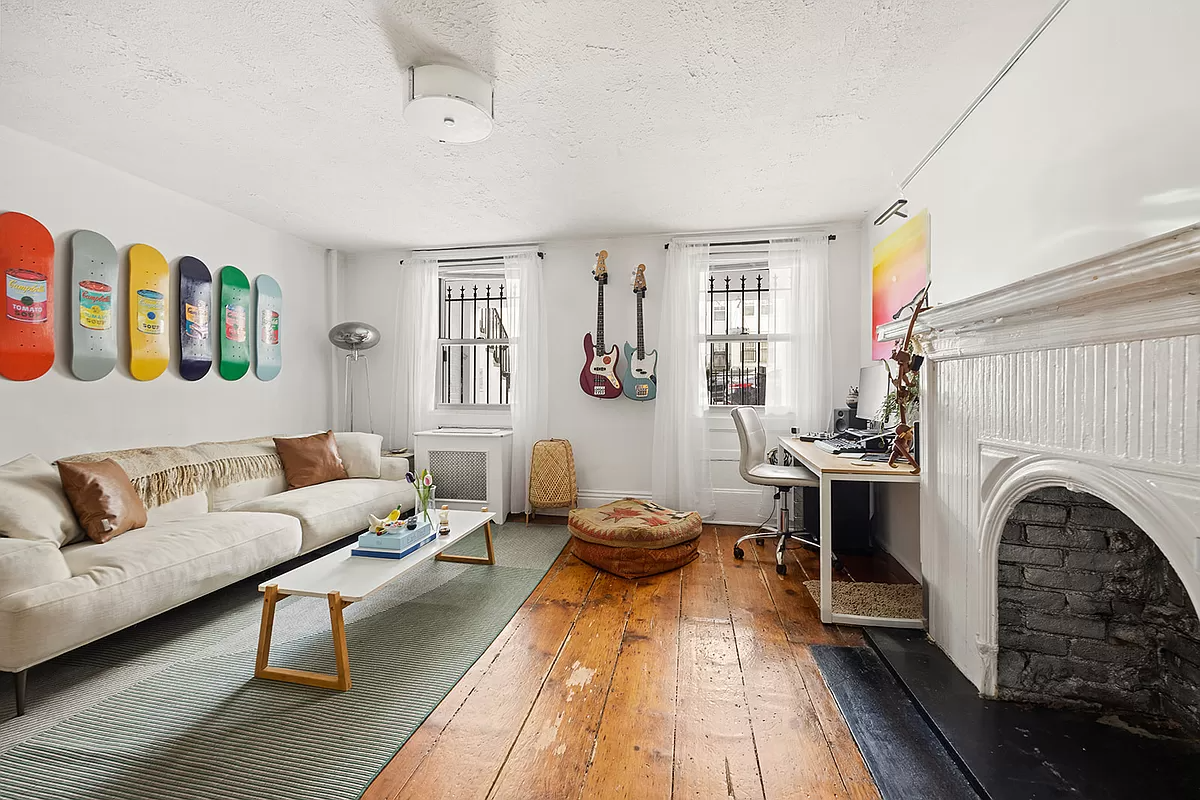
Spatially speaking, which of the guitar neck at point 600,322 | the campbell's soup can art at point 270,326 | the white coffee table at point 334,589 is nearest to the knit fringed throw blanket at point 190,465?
the campbell's soup can art at point 270,326

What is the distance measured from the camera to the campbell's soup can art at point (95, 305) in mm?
2949

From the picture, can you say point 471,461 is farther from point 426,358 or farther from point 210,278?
point 210,278

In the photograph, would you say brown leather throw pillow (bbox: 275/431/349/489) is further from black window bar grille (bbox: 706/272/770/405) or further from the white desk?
the white desk

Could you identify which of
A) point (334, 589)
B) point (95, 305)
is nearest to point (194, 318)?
point (95, 305)

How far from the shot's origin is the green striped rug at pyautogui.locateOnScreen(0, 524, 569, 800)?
153cm

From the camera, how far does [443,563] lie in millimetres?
3377

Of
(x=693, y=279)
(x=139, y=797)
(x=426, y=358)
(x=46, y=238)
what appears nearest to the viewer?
(x=139, y=797)

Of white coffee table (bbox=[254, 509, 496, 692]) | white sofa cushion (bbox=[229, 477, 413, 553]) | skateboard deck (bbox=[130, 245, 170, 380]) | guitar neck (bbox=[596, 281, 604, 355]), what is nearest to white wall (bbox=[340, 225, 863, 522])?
guitar neck (bbox=[596, 281, 604, 355])

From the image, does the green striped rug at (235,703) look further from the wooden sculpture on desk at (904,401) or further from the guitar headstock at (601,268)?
the guitar headstock at (601,268)

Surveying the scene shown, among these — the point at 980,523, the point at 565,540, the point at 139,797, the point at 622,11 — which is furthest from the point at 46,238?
the point at 980,523

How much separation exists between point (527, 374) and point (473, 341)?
0.71 meters

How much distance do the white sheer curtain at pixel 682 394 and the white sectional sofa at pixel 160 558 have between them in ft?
6.94

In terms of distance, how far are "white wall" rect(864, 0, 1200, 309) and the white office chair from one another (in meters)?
1.30

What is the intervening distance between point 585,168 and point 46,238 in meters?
2.79
